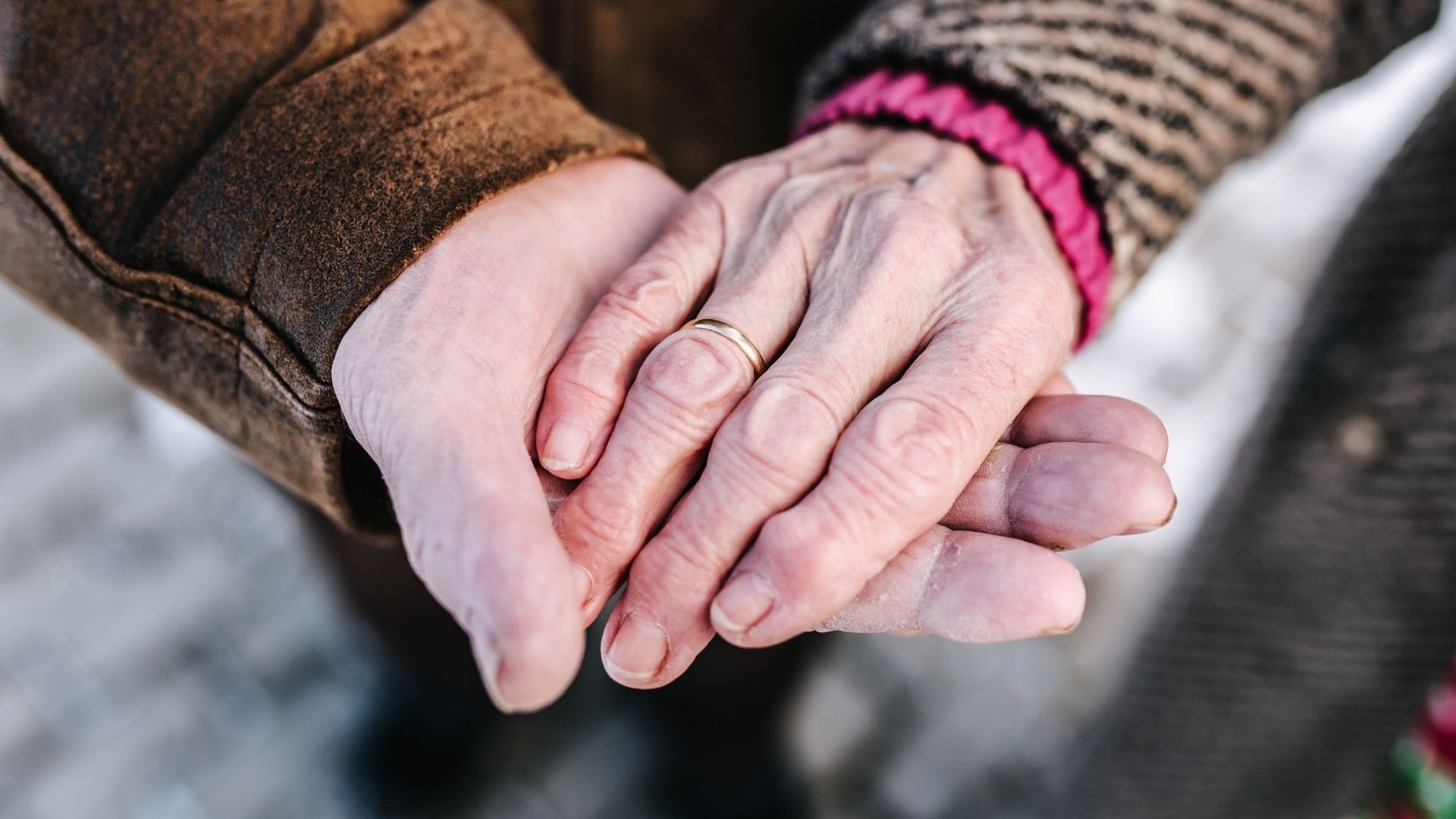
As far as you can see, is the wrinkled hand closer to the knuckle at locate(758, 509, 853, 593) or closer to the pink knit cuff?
the knuckle at locate(758, 509, 853, 593)

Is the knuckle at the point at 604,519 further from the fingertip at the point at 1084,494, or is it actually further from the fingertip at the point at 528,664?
the fingertip at the point at 1084,494

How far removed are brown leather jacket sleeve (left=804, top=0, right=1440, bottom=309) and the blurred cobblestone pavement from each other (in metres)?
1.09

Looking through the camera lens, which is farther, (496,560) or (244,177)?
(244,177)

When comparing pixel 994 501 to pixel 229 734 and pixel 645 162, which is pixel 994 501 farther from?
pixel 229 734

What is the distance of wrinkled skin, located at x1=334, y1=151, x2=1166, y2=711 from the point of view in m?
0.56

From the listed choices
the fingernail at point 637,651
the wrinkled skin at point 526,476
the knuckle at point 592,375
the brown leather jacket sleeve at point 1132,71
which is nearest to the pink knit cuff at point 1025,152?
the brown leather jacket sleeve at point 1132,71

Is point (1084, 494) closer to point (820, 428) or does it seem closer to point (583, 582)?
point (820, 428)

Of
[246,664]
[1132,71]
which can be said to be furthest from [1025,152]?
[246,664]

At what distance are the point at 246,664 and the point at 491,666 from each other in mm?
1505

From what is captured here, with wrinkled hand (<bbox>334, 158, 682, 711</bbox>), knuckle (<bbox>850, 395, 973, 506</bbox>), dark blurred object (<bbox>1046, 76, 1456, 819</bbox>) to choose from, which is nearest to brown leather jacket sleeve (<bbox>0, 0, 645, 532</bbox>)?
wrinkled hand (<bbox>334, 158, 682, 711</bbox>)

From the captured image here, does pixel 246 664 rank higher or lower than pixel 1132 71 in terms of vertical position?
lower

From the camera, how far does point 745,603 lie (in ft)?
2.04

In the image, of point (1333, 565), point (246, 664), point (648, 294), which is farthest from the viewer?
point (246, 664)

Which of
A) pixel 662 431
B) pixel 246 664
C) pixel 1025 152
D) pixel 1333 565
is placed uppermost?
pixel 1025 152
